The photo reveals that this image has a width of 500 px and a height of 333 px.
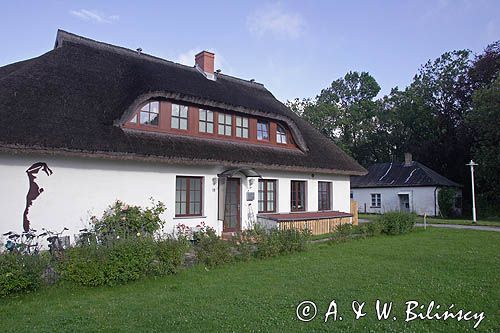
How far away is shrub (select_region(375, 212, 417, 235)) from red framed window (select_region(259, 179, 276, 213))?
417 cm

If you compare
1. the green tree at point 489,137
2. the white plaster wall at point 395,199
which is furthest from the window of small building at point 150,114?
the green tree at point 489,137

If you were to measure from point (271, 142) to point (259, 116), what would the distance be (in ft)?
4.16

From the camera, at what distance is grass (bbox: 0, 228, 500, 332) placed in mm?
5035

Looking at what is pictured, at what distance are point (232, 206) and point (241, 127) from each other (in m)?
3.30

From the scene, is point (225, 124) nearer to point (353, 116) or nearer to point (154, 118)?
point (154, 118)

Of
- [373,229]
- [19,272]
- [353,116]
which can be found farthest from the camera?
[353,116]

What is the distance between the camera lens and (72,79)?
12555 millimetres

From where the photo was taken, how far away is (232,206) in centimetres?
1434

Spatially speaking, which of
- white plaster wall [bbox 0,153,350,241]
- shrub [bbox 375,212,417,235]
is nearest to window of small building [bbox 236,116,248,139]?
white plaster wall [bbox 0,153,350,241]

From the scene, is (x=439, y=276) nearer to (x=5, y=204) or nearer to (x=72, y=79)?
(x=5, y=204)

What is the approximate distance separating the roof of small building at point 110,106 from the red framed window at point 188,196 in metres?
1.03

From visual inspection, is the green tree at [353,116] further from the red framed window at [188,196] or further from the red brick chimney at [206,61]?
the red framed window at [188,196]

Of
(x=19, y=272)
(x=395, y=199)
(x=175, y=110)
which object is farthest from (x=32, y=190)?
(x=395, y=199)

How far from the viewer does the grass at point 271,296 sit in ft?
16.5
